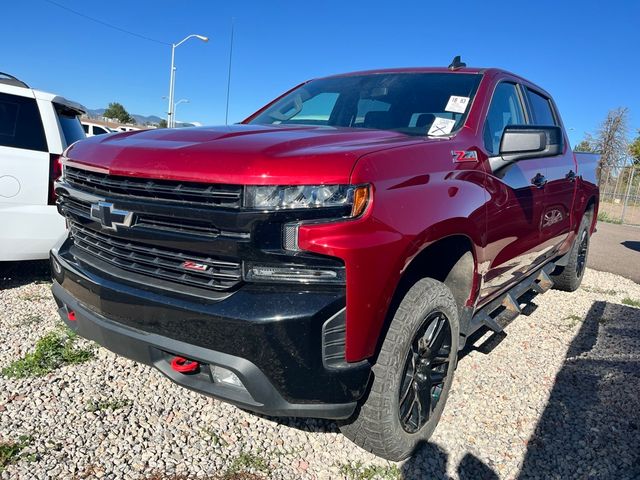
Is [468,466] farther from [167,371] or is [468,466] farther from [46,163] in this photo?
[46,163]

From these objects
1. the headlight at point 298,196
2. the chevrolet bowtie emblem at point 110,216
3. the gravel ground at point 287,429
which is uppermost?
the headlight at point 298,196

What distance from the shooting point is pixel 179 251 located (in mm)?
1922

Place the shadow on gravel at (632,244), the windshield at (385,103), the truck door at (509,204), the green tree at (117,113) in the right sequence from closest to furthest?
Result: the truck door at (509,204)
the windshield at (385,103)
the shadow on gravel at (632,244)
the green tree at (117,113)

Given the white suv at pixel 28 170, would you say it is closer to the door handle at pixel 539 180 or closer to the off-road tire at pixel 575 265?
the door handle at pixel 539 180

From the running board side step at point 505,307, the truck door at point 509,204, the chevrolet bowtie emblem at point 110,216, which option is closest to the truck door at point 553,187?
the truck door at point 509,204

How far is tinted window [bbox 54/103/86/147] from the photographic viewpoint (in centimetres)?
429

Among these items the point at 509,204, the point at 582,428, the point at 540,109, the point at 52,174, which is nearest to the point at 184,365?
the point at 509,204

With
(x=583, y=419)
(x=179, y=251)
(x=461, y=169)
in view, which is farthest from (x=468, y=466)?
(x=179, y=251)

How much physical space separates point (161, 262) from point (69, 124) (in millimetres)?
3177

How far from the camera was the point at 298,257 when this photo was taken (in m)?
1.74

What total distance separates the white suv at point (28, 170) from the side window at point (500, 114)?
3312mm

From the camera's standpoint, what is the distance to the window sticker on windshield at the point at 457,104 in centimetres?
286

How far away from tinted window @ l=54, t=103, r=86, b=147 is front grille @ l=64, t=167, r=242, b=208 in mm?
2414

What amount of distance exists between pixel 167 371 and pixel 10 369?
4.95 ft
